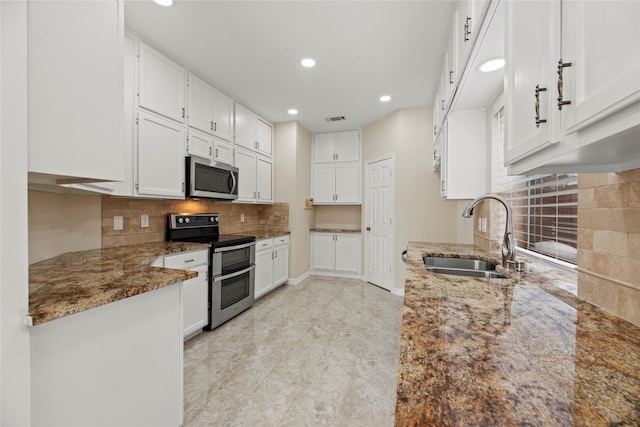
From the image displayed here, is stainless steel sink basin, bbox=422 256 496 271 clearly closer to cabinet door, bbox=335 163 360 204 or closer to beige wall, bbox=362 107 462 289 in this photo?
beige wall, bbox=362 107 462 289

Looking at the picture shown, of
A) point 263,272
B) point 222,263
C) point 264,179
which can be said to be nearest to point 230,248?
point 222,263

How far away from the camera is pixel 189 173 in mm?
2705

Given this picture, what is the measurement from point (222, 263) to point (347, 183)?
269 centimetres

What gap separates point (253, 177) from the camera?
151 inches

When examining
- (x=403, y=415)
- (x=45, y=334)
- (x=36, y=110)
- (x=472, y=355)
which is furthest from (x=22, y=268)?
(x=472, y=355)

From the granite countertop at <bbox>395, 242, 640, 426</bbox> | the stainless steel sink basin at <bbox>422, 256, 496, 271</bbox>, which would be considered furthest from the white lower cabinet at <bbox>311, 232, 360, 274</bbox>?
the granite countertop at <bbox>395, 242, 640, 426</bbox>

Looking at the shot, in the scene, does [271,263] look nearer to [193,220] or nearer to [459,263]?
[193,220]

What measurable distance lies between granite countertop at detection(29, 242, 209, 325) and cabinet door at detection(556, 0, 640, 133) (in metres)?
1.50

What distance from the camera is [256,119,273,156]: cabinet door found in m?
3.99

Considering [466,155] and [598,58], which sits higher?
[466,155]

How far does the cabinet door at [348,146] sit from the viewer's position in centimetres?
472

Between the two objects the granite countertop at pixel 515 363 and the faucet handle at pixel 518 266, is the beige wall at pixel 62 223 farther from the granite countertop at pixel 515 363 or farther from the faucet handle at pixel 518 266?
the faucet handle at pixel 518 266

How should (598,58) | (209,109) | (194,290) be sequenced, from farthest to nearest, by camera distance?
(209,109), (194,290), (598,58)

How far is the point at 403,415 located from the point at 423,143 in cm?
381
